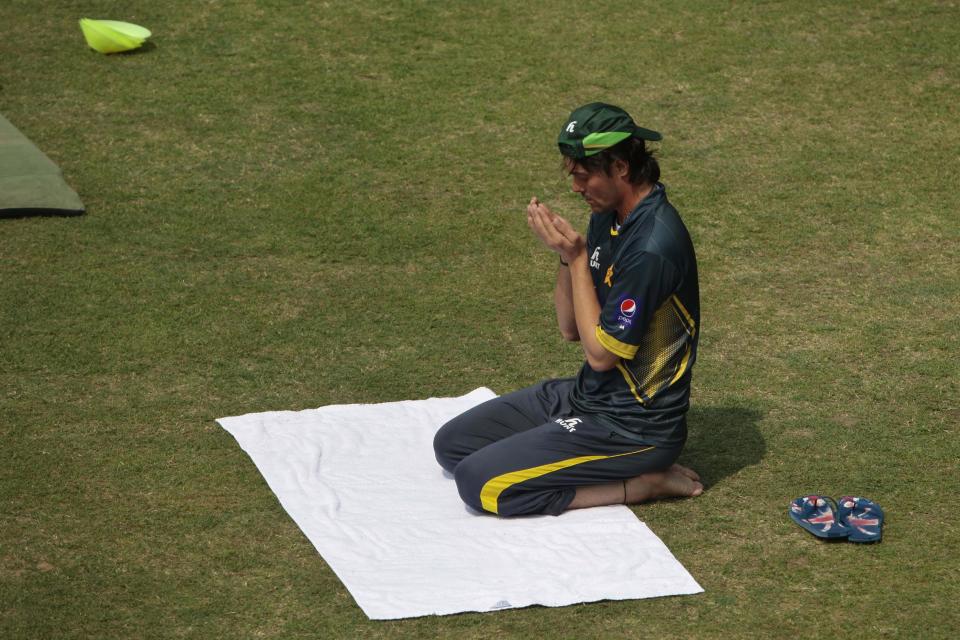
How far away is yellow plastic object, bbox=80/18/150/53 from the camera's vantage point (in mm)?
9477

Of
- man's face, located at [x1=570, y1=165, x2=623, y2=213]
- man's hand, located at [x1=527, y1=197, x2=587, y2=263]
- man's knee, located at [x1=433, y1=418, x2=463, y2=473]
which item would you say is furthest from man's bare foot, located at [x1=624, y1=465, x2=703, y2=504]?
man's face, located at [x1=570, y1=165, x2=623, y2=213]

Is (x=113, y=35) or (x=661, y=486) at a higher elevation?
(x=113, y=35)

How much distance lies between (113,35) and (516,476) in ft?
19.6

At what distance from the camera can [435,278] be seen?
7172mm

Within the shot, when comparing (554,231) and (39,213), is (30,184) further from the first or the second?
(554,231)

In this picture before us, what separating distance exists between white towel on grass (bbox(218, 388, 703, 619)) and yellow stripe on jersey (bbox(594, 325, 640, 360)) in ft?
2.14

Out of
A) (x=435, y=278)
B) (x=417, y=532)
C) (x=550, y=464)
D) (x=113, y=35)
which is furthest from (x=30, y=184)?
(x=550, y=464)

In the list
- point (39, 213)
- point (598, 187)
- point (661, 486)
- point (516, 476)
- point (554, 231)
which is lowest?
point (39, 213)

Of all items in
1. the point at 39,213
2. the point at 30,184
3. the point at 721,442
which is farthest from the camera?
the point at 30,184

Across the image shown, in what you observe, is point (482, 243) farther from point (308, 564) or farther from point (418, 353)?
point (308, 564)

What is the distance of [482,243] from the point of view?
7.56 metres

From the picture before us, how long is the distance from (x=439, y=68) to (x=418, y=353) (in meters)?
3.58

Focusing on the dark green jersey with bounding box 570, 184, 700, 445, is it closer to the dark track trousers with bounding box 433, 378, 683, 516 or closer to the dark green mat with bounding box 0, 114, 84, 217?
the dark track trousers with bounding box 433, 378, 683, 516

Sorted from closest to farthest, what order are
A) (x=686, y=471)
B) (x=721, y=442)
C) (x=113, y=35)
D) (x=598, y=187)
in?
(x=598, y=187) < (x=686, y=471) < (x=721, y=442) < (x=113, y=35)
